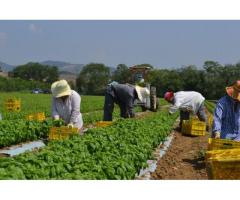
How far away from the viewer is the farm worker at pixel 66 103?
7.62 m

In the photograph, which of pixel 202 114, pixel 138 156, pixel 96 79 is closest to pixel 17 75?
pixel 96 79

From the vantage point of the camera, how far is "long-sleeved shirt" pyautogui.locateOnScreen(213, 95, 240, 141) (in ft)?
19.4

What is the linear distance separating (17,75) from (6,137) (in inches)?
3045

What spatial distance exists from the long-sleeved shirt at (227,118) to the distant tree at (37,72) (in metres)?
80.0

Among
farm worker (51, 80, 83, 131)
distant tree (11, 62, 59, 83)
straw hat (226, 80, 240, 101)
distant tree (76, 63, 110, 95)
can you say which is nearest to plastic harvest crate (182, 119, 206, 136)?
farm worker (51, 80, 83, 131)

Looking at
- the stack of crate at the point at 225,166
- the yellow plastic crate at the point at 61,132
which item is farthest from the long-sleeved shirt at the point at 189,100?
the stack of crate at the point at 225,166

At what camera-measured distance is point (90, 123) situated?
661 inches

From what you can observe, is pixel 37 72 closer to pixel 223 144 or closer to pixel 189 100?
pixel 189 100

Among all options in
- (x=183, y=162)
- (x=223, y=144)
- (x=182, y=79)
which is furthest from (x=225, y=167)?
(x=182, y=79)

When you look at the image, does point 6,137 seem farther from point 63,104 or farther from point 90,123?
point 90,123

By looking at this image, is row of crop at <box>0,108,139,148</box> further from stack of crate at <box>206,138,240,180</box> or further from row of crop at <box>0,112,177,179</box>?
stack of crate at <box>206,138,240,180</box>

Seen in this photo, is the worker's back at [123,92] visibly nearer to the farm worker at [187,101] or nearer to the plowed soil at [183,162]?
the farm worker at [187,101]

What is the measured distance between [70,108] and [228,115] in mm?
2938

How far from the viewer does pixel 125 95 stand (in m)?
11.1
